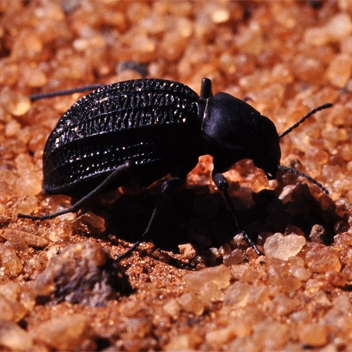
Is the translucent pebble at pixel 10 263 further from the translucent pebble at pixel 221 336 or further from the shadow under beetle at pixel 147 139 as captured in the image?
the translucent pebble at pixel 221 336

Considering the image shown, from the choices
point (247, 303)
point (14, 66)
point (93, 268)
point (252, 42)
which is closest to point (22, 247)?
point (93, 268)

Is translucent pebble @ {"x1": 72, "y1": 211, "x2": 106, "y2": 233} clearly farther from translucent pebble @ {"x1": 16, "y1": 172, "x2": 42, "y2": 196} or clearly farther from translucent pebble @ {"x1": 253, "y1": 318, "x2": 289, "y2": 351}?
translucent pebble @ {"x1": 253, "y1": 318, "x2": 289, "y2": 351}

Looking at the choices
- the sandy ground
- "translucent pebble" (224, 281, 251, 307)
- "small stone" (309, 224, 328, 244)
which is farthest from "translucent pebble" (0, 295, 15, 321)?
"small stone" (309, 224, 328, 244)

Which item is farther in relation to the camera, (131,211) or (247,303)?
(131,211)

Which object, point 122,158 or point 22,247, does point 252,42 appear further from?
point 22,247

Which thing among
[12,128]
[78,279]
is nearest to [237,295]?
[78,279]

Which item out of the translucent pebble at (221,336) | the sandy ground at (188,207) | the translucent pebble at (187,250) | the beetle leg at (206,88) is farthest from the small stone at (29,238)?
the beetle leg at (206,88)

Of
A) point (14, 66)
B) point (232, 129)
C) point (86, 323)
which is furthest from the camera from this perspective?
point (14, 66)
